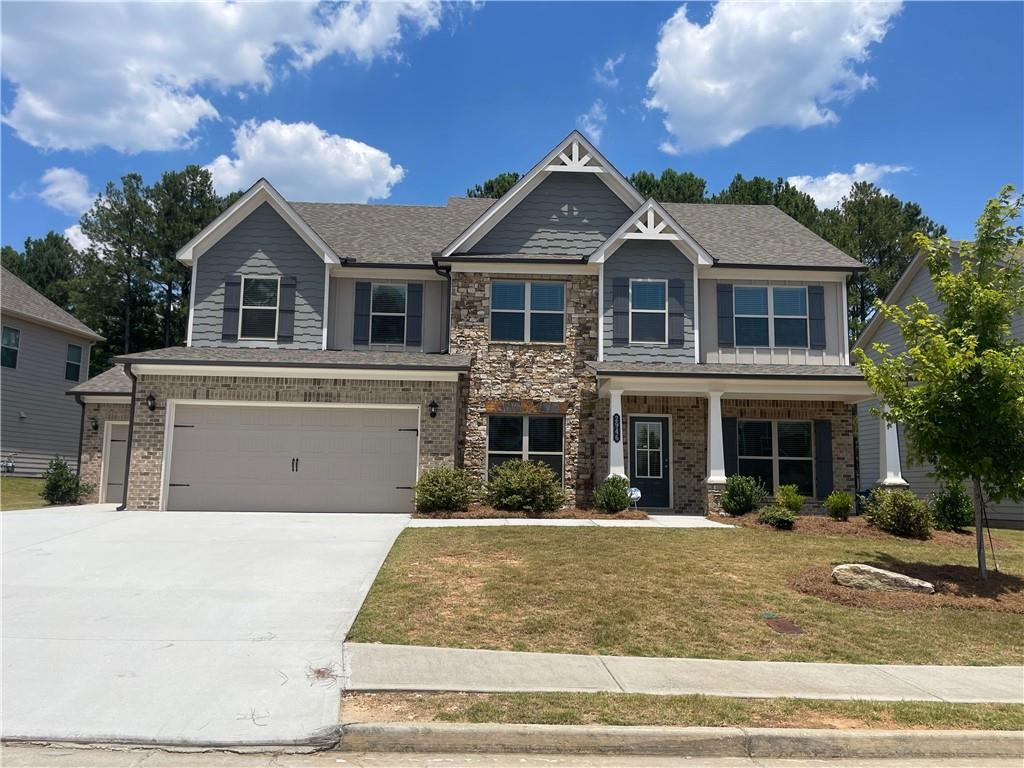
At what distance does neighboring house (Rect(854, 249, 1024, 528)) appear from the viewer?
16.8 metres

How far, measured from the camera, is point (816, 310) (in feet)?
62.1

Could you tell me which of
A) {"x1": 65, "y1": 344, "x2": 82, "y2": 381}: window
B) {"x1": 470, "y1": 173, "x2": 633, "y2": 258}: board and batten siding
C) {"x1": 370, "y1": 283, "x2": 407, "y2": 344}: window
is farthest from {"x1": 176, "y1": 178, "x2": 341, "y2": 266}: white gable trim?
{"x1": 65, "y1": 344, "x2": 82, "y2": 381}: window

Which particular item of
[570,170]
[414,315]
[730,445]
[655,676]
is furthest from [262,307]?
[655,676]

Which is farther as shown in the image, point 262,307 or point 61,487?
point 61,487

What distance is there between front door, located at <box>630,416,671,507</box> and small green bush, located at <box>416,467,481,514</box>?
15.0 ft

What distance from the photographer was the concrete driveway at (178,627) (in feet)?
18.6

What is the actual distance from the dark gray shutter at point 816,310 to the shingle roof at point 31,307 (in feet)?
84.6

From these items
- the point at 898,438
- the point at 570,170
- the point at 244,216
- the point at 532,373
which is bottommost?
the point at 898,438

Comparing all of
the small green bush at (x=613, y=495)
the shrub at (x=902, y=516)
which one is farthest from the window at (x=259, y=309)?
the shrub at (x=902, y=516)

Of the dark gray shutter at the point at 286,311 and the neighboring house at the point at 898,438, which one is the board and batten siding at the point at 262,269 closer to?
the dark gray shutter at the point at 286,311

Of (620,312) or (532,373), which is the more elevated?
(620,312)

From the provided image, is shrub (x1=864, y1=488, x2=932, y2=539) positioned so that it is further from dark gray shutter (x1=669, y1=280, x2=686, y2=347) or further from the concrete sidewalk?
the concrete sidewalk

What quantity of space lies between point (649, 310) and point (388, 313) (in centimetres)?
661

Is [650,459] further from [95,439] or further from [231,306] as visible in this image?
[95,439]
